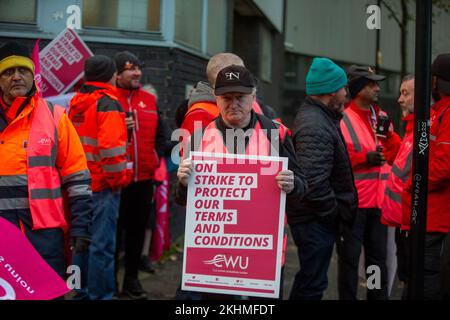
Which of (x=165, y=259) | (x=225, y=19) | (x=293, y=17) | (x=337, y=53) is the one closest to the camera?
(x=165, y=259)

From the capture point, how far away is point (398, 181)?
4.97 m

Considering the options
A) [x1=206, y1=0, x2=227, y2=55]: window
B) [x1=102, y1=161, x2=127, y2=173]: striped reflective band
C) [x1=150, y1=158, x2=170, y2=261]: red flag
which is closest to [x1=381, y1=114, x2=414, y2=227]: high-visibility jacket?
[x1=102, y1=161, x2=127, y2=173]: striped reflective band

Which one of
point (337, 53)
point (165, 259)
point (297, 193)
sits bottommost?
point (165, 259)

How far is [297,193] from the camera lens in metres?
3.84

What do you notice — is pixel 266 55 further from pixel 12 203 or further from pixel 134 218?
pixel 12 203

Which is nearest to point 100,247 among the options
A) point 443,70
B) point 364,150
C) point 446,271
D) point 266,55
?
point 364,150

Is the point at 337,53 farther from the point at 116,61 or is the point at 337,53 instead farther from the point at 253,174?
the point at 253,174

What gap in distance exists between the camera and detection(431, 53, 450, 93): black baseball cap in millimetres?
4398

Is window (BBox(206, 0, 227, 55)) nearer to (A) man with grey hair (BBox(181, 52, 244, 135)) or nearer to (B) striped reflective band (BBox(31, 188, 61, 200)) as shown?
(A) man with grey hair (BBox(181, 52, 244, 135))

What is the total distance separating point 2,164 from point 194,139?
1.05 meters

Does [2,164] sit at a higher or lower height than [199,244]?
higher

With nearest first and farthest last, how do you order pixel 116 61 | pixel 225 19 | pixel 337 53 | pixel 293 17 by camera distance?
pixel 116 61
pixel 225 19
pixel 337 53
pixel 293 17

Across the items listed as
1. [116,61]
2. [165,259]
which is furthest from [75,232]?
[165,259]

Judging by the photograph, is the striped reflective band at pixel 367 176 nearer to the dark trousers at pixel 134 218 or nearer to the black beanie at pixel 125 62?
the dark trousers at pixel 134 218
